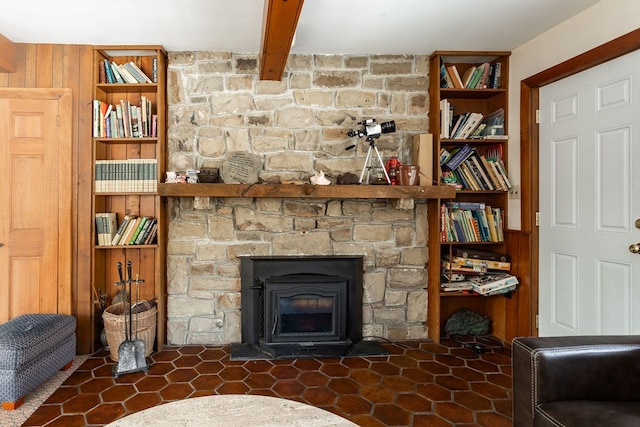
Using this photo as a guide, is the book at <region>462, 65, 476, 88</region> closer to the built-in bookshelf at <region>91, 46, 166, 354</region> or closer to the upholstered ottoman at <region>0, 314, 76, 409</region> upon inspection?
the built-in bookshelf at <region>91, 46, 166, 354</region>

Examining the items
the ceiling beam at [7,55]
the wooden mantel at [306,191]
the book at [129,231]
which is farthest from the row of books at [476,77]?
the ceiling beam at [7,55]

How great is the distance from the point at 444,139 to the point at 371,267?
1.21m

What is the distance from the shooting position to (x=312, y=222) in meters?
A: 3.11

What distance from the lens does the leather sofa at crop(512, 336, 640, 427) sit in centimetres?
142

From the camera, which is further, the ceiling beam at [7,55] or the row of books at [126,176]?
the row of books at [126,176]

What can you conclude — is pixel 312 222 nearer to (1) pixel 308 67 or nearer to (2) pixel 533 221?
(1) pixel 308 67

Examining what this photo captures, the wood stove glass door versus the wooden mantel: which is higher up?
the wooden mantel

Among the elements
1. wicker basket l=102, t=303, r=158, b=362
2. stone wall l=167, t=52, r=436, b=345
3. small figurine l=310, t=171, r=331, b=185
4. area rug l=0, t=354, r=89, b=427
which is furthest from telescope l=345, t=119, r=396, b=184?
area rug l=0, t=354, r=89, b=427

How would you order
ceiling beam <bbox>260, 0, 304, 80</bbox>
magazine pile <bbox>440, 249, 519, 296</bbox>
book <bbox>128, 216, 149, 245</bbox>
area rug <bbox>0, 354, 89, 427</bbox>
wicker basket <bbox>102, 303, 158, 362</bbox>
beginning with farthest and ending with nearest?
magazine pile <bbox>440, 249, 519, 296</bbox>
book <bbox>128, 216, 149, 245</bbox>
wicker basket <bbox>102, 303, 158, 362</bbox>
area rug <bbox>0, 354, 89, 427</bbox>
ceiling beam <bbox>260, 0, 304, 80</bbox>

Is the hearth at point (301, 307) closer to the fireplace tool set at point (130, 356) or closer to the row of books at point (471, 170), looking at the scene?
the fireplace tool set at point (130, 356)

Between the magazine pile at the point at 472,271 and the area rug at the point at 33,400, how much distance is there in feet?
9.33

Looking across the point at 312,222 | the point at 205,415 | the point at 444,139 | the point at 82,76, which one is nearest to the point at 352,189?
the point at 312,222

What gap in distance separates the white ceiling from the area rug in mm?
2395

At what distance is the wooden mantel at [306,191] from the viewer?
278cm
